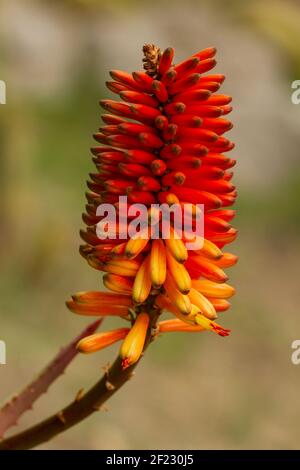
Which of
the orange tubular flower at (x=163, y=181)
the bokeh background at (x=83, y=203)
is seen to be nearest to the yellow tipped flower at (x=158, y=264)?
the orange tubular flower at (x=163, y=181)

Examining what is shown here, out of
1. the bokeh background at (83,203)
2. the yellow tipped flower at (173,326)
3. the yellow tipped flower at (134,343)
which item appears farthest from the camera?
the bokeh background at (83,203)

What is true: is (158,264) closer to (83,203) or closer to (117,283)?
(117,283)

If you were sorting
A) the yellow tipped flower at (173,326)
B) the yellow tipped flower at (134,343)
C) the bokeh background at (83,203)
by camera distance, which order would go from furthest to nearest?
the bokeh background at (83,203) < the yellow tipped flower at (173,326) < the yellow tipped flower at (134,343)

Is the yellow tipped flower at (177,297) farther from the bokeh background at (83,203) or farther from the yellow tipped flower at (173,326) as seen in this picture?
the bokeh background at (83,203)

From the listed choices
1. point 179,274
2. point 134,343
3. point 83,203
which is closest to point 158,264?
point 179,274

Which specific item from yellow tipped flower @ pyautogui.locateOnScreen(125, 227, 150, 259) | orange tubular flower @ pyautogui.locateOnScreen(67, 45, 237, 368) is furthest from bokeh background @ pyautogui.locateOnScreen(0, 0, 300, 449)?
yellow tipped flower @ pyautogui.locateOnScreen(125, 227, 150, 259)
